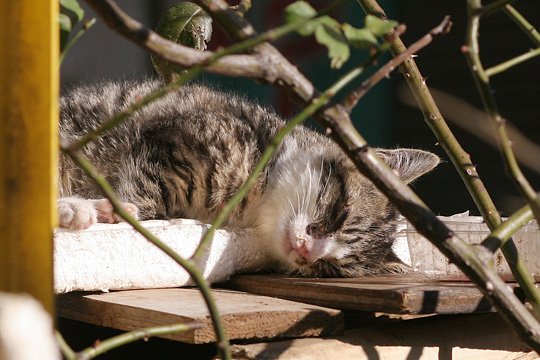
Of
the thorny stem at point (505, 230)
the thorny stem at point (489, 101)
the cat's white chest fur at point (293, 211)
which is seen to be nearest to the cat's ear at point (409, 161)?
the cat's white chest fur at point (293, 211)

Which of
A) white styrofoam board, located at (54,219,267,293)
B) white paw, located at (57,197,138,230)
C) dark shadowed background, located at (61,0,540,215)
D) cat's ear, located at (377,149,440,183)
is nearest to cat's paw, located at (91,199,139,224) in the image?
white paw, located at (57,197,138,230)

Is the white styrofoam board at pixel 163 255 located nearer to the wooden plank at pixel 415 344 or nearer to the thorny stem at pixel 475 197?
the wooden plank at pixel 415 344

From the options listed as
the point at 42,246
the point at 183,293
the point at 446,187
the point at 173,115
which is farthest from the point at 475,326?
the point at 446,187

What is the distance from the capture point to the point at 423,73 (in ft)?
15.6

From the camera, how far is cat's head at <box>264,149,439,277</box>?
2.56 metres

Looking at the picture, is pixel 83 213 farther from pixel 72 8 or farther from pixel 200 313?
pixel 72 8

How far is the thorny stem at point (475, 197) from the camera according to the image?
1.22 m

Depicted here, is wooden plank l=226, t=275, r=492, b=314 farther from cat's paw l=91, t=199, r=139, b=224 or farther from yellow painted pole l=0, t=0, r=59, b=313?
yellow painted pole l=0, t=0, r=59, b=313

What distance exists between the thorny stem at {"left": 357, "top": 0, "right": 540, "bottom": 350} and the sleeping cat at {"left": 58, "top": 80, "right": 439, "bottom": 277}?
78 centimetres

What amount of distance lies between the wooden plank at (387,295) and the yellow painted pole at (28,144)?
117 cm

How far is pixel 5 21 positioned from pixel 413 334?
1431 mm

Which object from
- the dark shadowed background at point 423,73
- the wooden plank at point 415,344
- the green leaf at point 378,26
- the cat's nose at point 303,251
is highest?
the dark shadowed background at point 423,73

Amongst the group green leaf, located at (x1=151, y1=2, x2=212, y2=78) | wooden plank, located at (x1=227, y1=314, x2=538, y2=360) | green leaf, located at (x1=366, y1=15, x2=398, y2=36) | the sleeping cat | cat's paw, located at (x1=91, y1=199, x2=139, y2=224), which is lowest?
wooden plank, located at (x1=227, y1=314, x2=538, y2=360)

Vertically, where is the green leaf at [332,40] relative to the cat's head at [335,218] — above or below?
below
